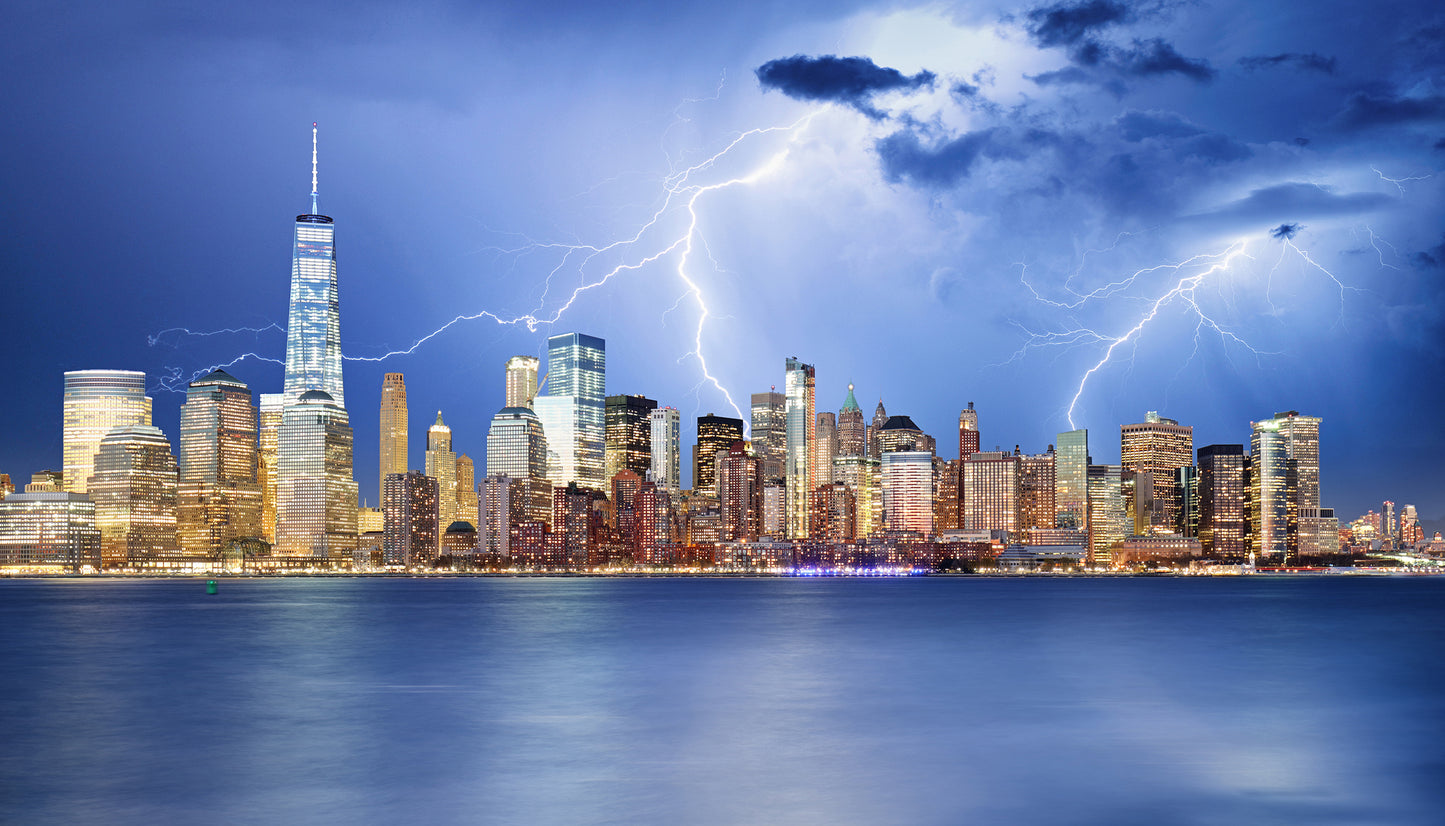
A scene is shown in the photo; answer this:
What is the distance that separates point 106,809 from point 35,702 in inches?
963

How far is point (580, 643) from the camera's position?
80625 mm

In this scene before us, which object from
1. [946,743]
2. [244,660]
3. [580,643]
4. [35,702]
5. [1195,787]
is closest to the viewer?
[1195,787]

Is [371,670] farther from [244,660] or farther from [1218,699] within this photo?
[1218,699]

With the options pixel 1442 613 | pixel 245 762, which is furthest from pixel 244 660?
pixel 1442 613

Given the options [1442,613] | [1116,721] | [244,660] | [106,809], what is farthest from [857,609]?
[106,809]

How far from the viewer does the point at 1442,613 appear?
13012 cm

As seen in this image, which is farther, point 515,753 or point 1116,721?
point 1116,721

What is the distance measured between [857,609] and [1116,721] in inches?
3795

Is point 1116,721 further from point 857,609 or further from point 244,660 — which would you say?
point 857,609

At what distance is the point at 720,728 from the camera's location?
39812mm

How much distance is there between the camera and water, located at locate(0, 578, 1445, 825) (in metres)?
27.6

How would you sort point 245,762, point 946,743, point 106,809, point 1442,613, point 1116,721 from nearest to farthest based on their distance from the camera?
point 106,809
point 245,762
point 946,743
point 1116,721
point 1442,613

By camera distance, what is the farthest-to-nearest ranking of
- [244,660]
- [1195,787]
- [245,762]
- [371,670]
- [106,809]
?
[244,660]
[371,670]
[245,762]
[1195,787]
[106,809]

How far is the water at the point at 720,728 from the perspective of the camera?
27641mm
